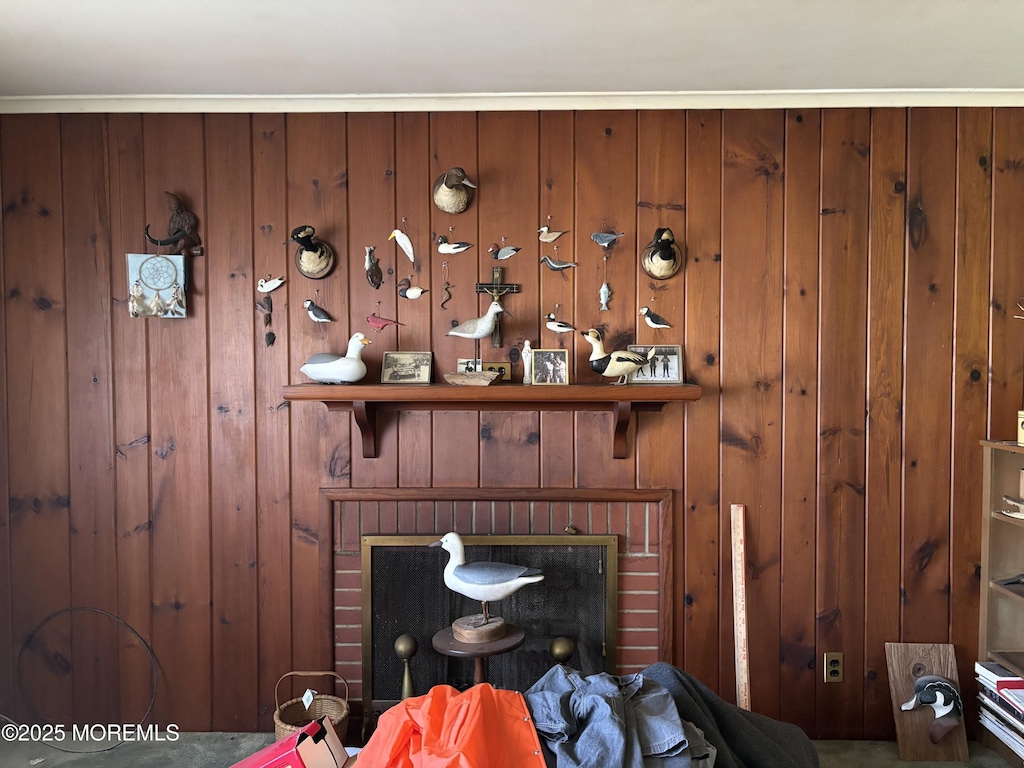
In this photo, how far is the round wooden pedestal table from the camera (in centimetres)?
222

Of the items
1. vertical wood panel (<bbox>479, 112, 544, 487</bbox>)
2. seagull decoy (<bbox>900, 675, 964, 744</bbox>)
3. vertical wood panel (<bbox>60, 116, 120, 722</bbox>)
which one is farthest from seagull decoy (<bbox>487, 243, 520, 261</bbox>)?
→ seagull decoy (<bbox>900, 675, 964, 744</bbox>)

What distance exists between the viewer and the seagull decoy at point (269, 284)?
2.48m

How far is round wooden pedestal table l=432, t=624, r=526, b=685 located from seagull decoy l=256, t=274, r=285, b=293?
1.30m

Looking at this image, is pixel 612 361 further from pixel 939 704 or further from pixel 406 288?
pixel 939 704

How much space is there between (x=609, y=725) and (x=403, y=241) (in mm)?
1622

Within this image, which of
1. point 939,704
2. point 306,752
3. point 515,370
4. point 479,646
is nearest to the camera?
point 306,752

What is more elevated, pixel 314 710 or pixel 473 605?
pixel 473 605

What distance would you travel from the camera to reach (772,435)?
248 centimetres

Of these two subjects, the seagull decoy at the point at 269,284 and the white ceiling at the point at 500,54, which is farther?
the seagull decoy at the point at 269,284

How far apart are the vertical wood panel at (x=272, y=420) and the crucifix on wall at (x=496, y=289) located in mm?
673

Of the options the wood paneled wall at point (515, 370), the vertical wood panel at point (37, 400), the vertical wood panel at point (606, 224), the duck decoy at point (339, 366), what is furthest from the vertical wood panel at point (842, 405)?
the vertical wood panel at point (37, 400)

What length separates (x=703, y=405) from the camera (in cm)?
248

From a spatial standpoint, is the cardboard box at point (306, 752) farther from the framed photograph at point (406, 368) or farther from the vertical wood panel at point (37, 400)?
the vertical wood panel at point (37, 400)

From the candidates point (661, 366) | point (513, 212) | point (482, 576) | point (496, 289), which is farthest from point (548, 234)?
point (482, 576)
